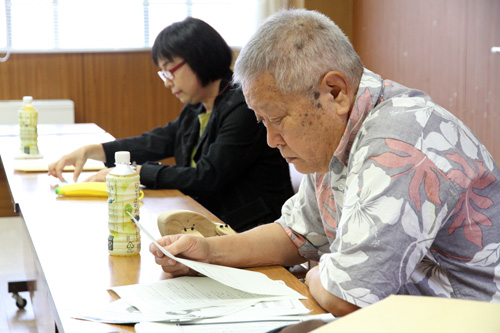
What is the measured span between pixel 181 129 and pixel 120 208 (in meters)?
1.49

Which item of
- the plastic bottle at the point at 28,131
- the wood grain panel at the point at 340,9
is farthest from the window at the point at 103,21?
the plastic bottle at the point at 28,131

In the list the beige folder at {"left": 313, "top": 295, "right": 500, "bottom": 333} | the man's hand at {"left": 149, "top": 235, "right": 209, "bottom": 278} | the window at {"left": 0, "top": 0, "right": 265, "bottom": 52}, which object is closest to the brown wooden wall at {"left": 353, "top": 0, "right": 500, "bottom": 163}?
the window at {"left": 0, "top": 0, "right": 265, "bottom": 52}

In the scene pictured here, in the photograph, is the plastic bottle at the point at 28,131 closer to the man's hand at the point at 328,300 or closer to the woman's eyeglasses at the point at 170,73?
the woman's eyeglasses at the point at 170,73

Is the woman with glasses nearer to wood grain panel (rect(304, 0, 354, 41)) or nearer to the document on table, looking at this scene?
the document on table

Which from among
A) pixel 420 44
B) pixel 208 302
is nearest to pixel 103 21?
pixel 420 44

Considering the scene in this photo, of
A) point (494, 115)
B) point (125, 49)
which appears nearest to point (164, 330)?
point (494, 115)

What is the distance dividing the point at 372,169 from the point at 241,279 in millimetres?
365

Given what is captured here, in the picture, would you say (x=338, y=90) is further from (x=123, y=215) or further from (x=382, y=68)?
(x=382, y=68)

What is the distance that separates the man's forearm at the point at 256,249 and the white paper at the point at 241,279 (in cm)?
5

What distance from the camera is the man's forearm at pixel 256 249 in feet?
4.83

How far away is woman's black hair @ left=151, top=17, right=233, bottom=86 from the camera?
2652 mm

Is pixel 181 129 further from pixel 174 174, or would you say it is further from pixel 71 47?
pixel 71 47

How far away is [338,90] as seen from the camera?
4.18 ft

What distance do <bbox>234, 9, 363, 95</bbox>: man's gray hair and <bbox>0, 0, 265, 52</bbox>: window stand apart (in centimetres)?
426
